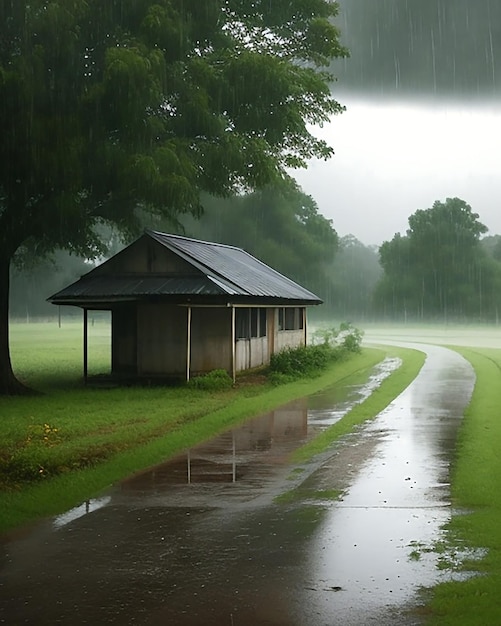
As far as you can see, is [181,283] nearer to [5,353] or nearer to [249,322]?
[249,322]

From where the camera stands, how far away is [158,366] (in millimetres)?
24297

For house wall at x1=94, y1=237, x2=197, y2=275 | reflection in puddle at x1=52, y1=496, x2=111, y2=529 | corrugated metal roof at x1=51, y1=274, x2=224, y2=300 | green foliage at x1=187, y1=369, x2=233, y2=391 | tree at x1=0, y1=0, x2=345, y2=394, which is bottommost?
reflection in puddle at x1=52, y1=496, x2=111, y2=529

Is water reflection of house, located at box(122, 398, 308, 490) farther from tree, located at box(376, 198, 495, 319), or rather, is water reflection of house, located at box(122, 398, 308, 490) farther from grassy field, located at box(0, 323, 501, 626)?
tree, located at box(376, 198, 495, 319)

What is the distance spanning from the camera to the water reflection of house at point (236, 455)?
1119cm

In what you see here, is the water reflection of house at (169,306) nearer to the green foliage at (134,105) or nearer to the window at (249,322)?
the window at (249,322)

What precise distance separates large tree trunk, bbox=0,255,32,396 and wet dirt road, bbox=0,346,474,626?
10.9m

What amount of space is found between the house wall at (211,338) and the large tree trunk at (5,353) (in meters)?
5.01

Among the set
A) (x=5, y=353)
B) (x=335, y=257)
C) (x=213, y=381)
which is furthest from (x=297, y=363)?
(x=335, y=257)

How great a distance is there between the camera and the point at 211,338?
969 inches

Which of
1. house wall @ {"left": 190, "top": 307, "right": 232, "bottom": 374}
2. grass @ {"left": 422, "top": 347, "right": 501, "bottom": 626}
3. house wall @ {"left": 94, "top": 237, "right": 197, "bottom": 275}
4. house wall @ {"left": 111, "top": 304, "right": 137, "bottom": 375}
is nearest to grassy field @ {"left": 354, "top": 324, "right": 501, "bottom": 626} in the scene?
grass @ {"left": 422, "top": 347, "right": 501, "bottom": 626}

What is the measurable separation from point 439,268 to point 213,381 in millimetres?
70961

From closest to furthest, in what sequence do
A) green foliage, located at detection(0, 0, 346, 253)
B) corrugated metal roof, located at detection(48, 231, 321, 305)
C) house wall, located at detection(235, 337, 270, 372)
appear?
1. green foliage, located at detection(0, 0, 346, 253)
2. corrugated metal roof, located at detection(48, 231, 321, 305)
3. house wall, located at detection(235, 337, 270, 372)

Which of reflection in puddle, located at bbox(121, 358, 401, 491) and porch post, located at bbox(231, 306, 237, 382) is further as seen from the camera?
porch post, located at bbox(231, 306, 237, 382)

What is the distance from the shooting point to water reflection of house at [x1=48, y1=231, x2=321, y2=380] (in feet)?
76.2
